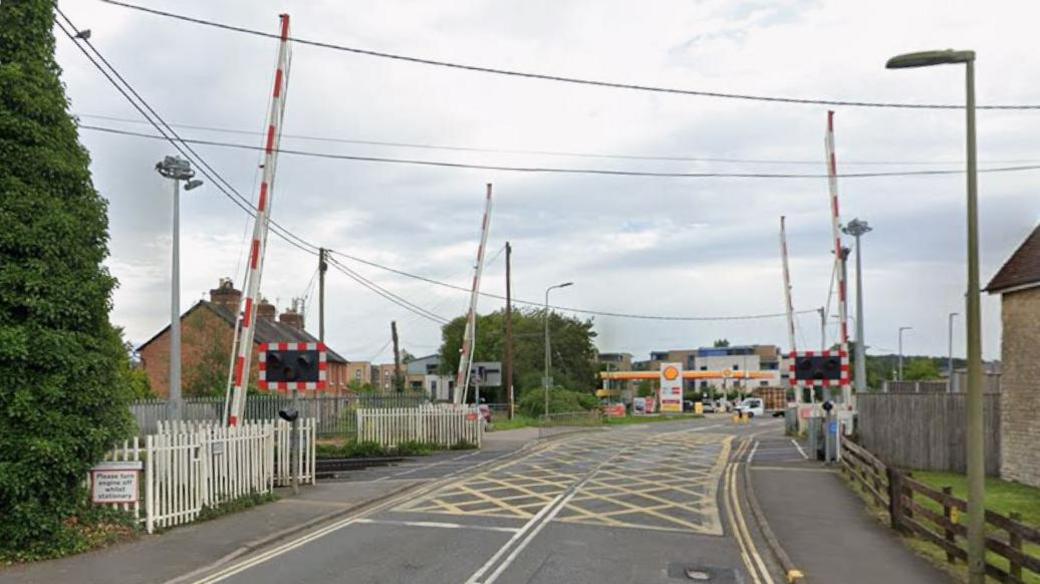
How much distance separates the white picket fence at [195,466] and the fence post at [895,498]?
10403 mm

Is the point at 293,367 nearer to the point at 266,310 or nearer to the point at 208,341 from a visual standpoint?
the point at 208,341

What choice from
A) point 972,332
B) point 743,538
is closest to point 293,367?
point 743,538

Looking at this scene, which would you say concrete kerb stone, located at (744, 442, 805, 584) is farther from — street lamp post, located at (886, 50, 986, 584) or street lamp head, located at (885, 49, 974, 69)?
street lamp head, located at (885, 49, 974, 69)

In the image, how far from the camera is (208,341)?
125 ft

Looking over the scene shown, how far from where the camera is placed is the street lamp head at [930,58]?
9297 mm

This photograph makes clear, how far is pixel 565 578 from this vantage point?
966 centimetres

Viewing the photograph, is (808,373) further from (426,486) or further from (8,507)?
(8,507)

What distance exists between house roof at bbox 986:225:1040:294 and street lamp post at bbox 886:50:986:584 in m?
11.8

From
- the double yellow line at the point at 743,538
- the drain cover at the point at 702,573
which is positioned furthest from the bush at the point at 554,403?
the drain cover at the point at 702,573

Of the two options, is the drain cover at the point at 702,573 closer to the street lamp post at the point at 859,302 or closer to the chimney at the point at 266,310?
the street lamp post at the point at 859,302

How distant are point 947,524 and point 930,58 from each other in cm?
554

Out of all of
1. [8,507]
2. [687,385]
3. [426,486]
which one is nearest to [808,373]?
[426,486]

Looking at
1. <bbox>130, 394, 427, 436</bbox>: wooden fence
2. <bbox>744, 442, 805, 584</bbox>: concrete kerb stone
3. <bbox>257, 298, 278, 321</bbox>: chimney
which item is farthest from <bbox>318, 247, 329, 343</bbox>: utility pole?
<bbox>744, 442, 805, 584</bbox>: concrete kerb stone

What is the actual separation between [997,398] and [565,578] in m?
17.0
